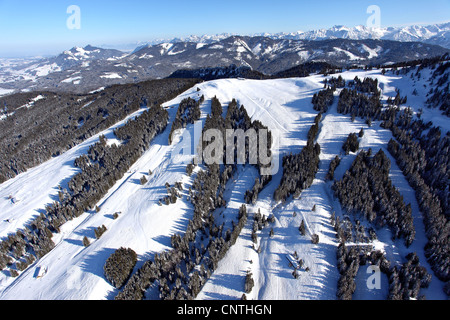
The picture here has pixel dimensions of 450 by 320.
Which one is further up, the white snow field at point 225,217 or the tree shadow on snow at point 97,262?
the white snow field at point 225,217

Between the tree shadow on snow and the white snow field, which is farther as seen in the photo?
the tree shadow on snow

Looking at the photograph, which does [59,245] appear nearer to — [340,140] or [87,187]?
[87,187]

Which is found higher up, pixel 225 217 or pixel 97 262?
pixel 225 217

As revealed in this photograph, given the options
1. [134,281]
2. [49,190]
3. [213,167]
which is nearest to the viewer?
[134,281]

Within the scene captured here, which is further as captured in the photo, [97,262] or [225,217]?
[225,217]

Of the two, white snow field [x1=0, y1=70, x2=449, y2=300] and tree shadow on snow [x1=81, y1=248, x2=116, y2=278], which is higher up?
white snow field [x1=0, y1=70, x2=449, y2=300]

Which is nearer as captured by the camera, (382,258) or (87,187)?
(382,258)

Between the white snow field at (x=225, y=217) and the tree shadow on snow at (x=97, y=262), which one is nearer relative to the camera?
the white snow field at (x=225, y=217)

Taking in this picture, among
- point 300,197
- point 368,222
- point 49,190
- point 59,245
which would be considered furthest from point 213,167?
point 49,190
